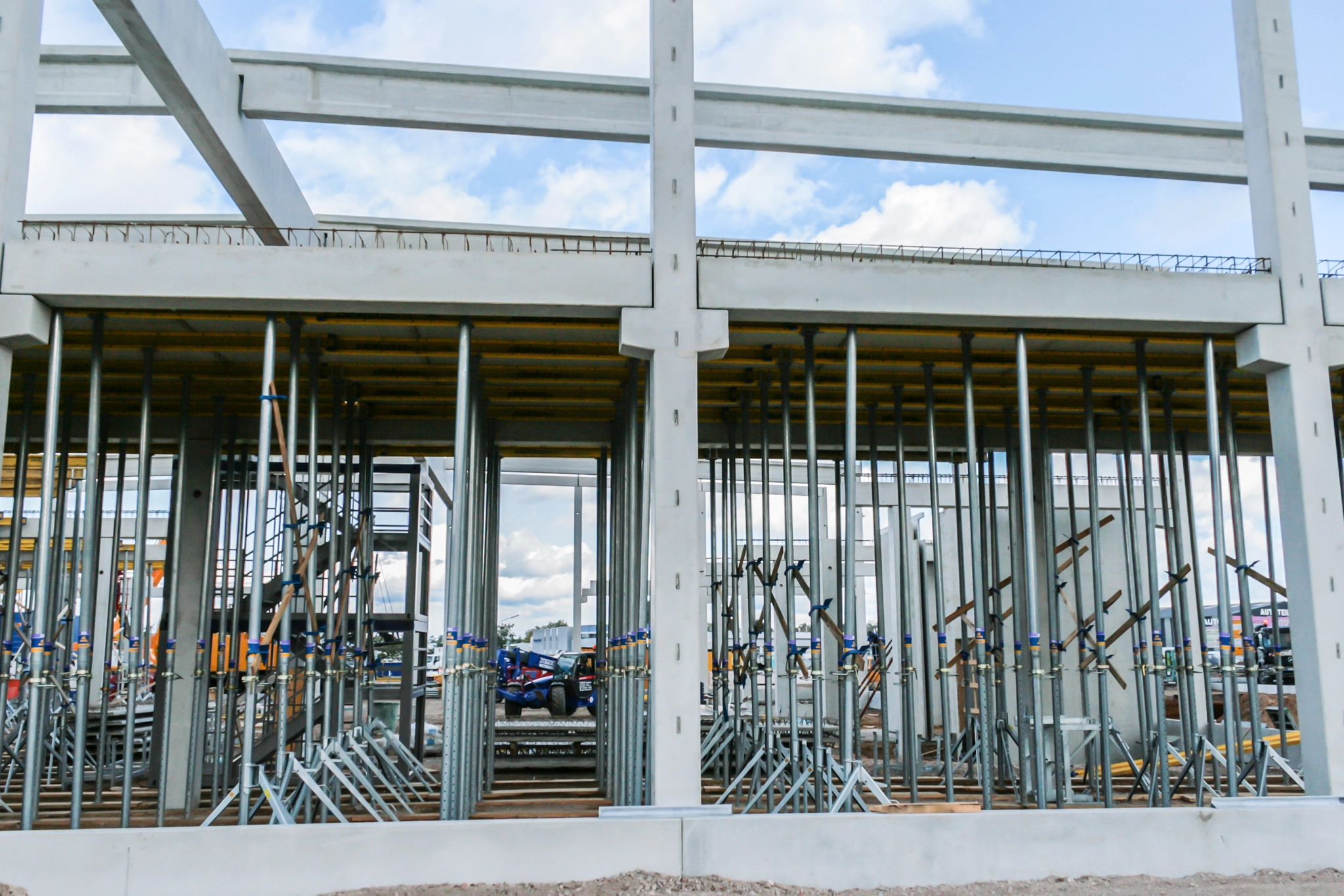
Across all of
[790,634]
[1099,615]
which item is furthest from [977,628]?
[790,634]

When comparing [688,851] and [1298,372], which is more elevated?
[1298,372]

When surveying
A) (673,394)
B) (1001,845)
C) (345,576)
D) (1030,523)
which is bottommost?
(1001,845)

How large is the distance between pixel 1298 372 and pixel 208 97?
13.3 meters

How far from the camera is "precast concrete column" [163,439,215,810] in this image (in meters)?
14.3

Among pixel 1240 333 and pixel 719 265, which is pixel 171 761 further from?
pixel 1240 333

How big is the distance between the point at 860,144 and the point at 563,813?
34.0 ft

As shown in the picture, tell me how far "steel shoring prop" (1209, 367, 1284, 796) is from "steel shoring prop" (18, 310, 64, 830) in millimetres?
12303

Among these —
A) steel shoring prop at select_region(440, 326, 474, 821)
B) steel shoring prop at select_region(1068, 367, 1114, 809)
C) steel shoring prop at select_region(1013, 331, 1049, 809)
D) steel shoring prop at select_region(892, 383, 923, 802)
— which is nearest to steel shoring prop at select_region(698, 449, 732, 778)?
steel shoring prop at select_region(892, 383, 923, 802)

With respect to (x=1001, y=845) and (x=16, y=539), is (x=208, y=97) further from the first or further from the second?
(x=1001, y=845)

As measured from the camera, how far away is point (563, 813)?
12375 mm

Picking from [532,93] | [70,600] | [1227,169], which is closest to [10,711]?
[70,600]

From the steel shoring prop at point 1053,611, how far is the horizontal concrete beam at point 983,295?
222cm

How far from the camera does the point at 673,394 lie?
1116cm

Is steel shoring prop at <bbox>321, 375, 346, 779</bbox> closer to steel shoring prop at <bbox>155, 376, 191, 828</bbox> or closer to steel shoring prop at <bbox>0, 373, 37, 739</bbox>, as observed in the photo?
steel shoring prop at <bbox>155, 376, 191, 828</bbox>
